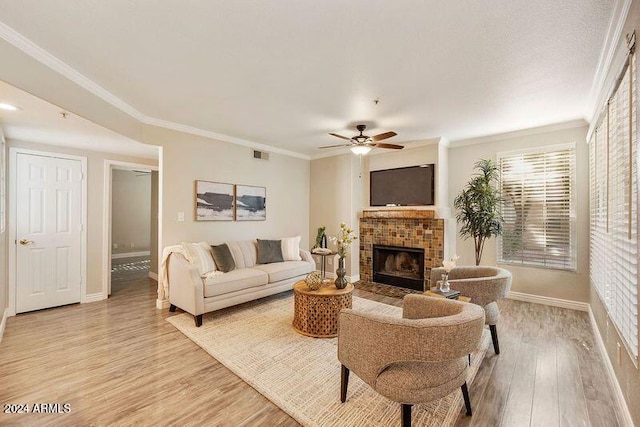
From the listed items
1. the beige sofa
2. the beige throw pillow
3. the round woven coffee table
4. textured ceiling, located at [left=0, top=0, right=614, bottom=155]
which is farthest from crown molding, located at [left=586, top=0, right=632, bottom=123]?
the beige throw pillow

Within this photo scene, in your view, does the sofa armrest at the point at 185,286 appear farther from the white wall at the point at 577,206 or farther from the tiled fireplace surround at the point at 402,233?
the white wall at the point at 577,206

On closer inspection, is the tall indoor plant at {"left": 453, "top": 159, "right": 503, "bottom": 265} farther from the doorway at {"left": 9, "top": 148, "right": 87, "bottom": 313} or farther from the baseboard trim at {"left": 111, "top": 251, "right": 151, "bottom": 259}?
the baseboard trim at {"left": 111, "top": 251, "right": 151, "bottom": 259}

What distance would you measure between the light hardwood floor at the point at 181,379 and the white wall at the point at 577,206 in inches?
29.4

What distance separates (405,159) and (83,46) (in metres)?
4.53

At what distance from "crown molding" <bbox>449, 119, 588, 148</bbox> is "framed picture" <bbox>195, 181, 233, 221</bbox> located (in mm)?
4031

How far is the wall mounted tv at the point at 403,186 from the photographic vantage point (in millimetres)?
4797

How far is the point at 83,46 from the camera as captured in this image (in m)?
2.14

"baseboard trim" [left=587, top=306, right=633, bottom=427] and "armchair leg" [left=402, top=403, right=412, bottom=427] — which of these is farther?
"baseboard trim" [left=587, top=306, right=633, bottom=427]

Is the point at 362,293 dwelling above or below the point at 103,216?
below

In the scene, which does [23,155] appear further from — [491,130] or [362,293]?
[491,130]

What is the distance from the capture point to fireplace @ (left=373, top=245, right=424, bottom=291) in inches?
197

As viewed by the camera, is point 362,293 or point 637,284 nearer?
point 637,284

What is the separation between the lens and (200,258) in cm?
369

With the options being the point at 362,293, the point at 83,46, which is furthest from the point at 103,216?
the point at 362,293
